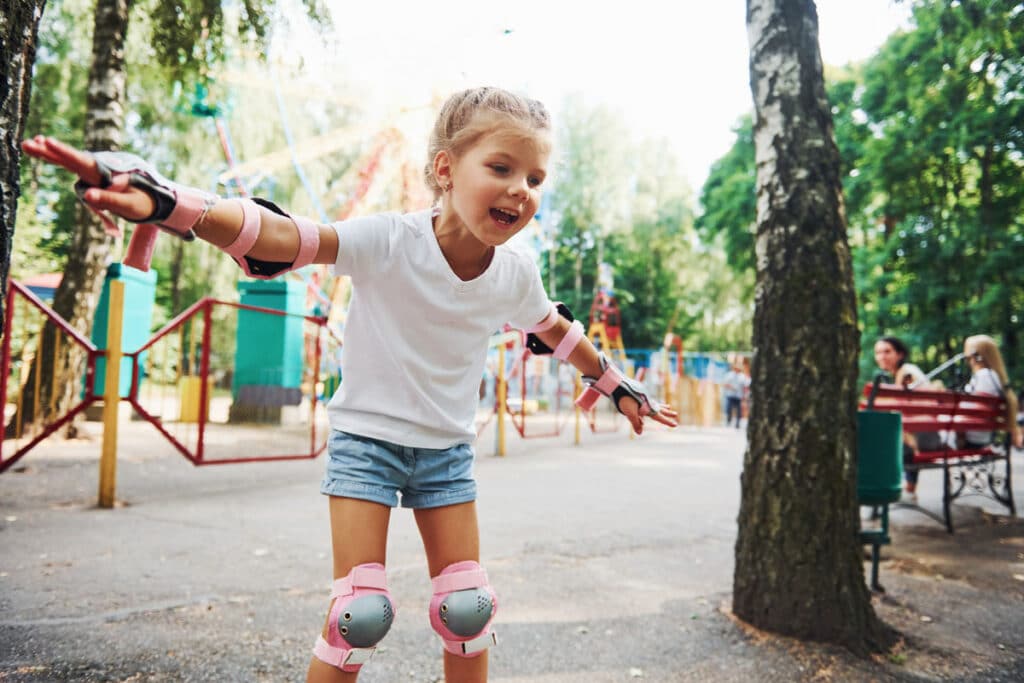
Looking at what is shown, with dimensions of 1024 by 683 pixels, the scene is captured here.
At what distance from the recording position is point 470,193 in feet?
5.36

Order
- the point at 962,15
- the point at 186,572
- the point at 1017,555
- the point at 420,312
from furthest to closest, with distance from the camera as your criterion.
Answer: the point at 962,15
the point at 1017,555
the point at 186,572
the point at 420,312

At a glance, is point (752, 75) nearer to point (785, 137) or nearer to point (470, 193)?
point (785, 137)

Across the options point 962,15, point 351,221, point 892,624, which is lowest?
point 892,624

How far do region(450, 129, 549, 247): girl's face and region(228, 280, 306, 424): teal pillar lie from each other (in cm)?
984

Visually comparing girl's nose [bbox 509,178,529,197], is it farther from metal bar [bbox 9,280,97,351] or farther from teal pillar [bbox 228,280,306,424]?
teal pillar [bbox 228,280,306,424]

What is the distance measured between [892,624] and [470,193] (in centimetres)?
261

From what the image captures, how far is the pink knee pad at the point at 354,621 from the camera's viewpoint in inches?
60.3

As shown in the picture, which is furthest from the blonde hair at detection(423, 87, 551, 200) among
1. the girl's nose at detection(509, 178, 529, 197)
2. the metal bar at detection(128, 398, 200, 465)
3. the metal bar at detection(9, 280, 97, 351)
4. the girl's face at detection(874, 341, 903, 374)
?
the girl's face at detection(874, 341, 903, 374)

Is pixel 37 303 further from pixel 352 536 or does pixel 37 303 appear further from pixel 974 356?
pixel 974 356

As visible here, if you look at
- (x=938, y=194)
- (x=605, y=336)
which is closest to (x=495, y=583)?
(x=605, y=336)

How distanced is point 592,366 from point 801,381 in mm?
1039

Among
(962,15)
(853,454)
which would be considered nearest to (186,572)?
(853,454)

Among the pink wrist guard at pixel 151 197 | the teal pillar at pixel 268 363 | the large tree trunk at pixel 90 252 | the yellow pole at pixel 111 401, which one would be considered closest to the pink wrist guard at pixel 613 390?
the pink wrist guard at pixel 151 197

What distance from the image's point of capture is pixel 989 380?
5543 millimetres
